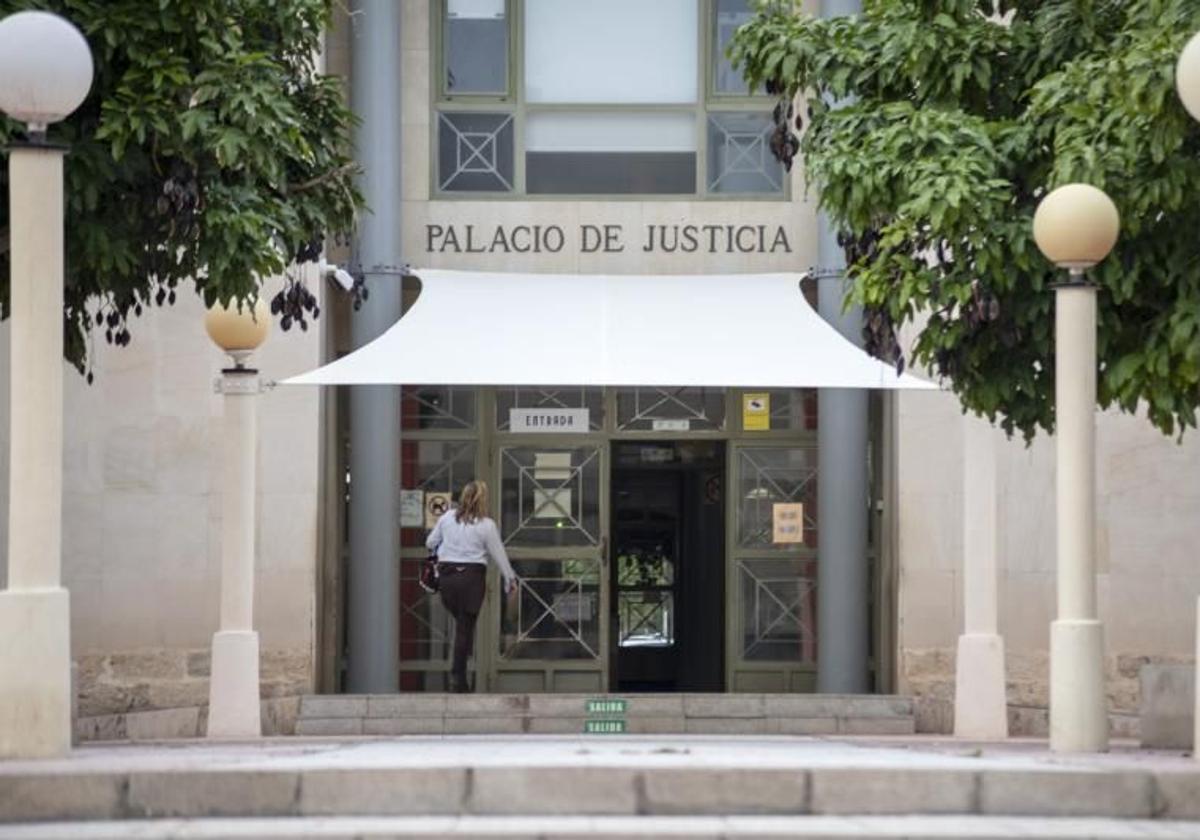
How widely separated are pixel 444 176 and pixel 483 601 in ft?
11.7

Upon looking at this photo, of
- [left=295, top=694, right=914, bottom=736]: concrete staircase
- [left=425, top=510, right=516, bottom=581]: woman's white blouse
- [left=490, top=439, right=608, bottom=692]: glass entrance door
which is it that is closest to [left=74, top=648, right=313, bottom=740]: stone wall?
[left=295, top=694, right=914, bottom=736]: concrete staircase

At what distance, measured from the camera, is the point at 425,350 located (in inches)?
715

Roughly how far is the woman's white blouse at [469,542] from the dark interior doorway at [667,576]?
3480 millimetres

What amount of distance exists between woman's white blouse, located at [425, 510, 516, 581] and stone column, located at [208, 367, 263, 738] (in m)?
3.16

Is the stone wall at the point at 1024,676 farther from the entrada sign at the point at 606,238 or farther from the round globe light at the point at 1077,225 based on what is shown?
the round globe light at the point at 1077,225

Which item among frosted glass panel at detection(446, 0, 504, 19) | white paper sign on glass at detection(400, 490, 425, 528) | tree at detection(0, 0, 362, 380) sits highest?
frosted glass panel at detection(446, 0, 504, 19)

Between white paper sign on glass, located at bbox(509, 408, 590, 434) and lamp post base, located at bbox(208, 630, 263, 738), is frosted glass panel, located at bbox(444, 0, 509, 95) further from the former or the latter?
lamp post base, located at bbox(208, 630, 263, 738)

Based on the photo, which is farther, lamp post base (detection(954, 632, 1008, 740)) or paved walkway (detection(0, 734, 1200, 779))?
lamp post base (detection(954, 632, 1008, 740))

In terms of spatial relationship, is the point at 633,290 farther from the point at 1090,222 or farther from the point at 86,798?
the point at 86,798

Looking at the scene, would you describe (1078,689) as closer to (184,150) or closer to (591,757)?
(591,757)

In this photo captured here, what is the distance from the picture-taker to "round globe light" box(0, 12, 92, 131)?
10805mm

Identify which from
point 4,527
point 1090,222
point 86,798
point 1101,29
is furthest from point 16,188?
point 4,527

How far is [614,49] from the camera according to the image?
2108 centimetres

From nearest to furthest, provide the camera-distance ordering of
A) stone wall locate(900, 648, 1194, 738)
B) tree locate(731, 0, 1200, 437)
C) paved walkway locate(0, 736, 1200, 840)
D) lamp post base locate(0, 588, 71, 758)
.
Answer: paved walkway locate(0, 736, 1200, 840)
lamp post base locate(0, 588, 71, 758)
tree locate(731, 0, 1200, 437)
stone wall locate(900, 648, 1194, 738)
